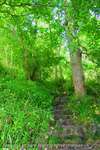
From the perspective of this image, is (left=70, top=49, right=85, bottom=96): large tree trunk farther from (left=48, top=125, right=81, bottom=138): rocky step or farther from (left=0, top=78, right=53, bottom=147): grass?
(left=48, top=125, right=81, bottom=138): rocky step

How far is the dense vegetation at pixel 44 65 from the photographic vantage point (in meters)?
8.16

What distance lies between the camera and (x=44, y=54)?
14.8 m

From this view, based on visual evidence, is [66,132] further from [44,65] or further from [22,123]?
[44,65]

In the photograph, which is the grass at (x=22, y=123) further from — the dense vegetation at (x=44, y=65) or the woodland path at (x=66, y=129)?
the woodland path at (x=66, y=129)

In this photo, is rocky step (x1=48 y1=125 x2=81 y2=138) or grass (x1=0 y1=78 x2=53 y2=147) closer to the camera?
grass (x1=0 y1=78 x2=53 y2=147)

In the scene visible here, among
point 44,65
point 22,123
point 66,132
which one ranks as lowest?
point 66,132

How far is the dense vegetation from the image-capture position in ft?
26.8

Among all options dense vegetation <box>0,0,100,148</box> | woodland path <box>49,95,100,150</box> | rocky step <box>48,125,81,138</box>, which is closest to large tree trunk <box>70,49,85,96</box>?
dense vegetation <box>0,0,100,148</box>

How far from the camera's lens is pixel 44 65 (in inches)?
588

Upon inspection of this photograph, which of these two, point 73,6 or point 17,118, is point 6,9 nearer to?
point 73,6

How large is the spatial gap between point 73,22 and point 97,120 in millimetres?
3484

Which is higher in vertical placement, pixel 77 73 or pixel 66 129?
pixel 77 73

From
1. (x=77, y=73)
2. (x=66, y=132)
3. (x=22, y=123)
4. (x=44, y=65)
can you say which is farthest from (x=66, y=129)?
(x=44, y=65)

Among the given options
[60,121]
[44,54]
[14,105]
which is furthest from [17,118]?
[44,54]
